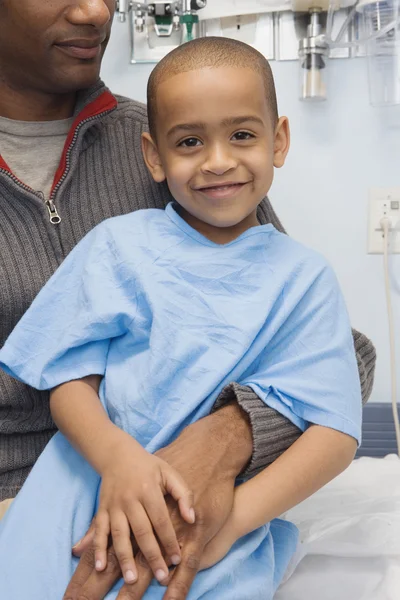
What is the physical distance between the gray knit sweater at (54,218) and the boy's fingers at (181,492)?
0.39 metres

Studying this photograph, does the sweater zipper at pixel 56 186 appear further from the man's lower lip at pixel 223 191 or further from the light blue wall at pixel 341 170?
the light blue wall at pixel 341 170

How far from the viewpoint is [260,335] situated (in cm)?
97

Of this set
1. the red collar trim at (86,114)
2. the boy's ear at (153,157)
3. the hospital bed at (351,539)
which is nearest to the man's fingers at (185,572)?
the hospital bed at (351,539)

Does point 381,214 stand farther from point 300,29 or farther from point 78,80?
point 78,80

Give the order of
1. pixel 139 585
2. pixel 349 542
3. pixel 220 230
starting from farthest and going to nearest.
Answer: pixel 349 542, pixel 220 230, pixel 139 585

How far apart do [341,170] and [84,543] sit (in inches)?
45.3

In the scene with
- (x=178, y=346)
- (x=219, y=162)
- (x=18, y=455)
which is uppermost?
(x=219, y=162)

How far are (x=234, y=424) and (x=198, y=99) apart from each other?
1.33 ft

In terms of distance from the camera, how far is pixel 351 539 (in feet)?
3.90

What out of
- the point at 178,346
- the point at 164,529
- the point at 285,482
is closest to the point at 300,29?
the point at 178,346

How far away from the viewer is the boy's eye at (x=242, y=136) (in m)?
1.01

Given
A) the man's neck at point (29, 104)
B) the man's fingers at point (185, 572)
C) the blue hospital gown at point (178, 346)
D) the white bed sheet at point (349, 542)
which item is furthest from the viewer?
the man's neck at point (29, 104)

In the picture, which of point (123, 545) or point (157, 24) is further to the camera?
point (157, 24)

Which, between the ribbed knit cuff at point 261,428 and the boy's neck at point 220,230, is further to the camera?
the boy's neck at point 220,230
